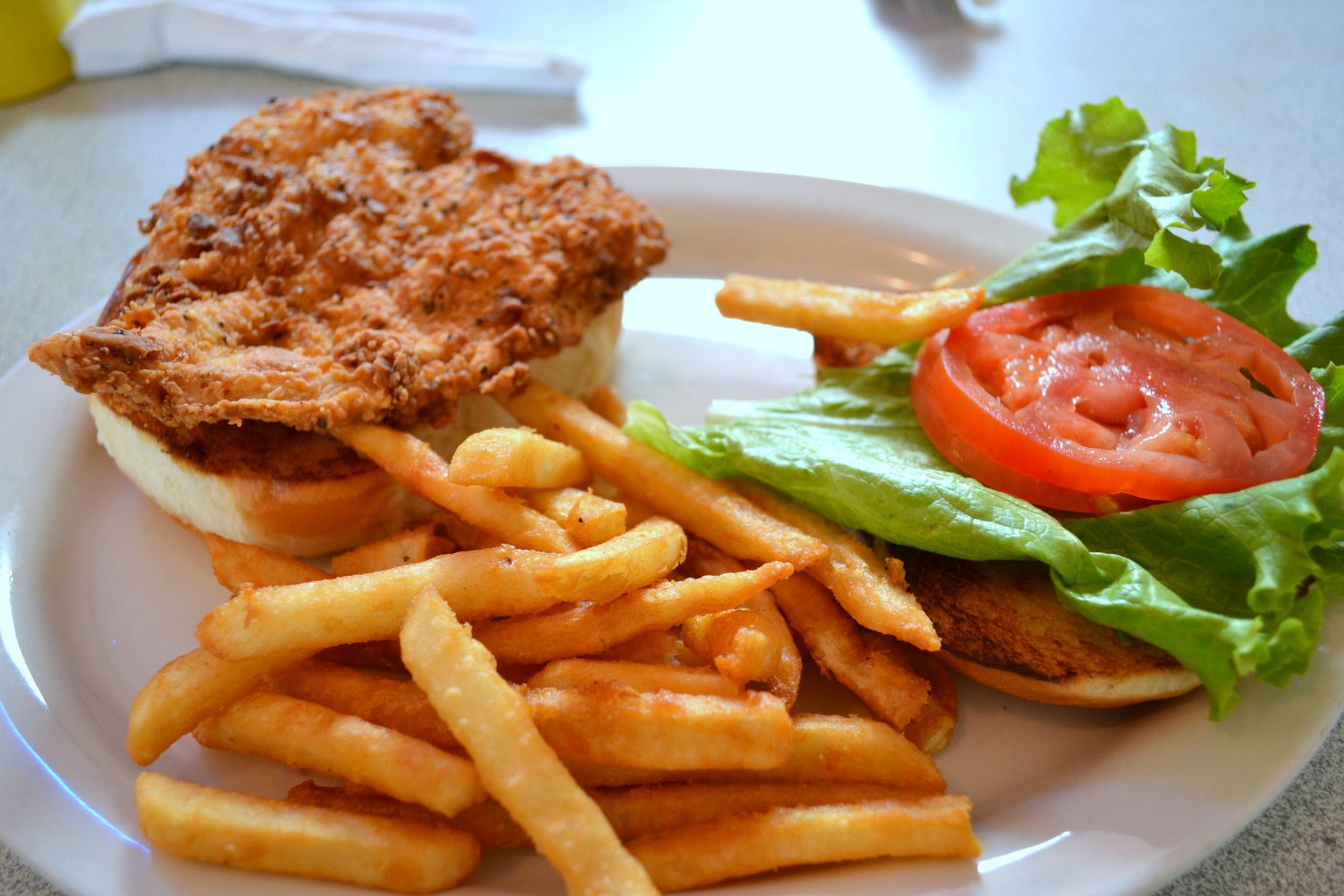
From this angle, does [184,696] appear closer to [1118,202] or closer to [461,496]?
[461,496]

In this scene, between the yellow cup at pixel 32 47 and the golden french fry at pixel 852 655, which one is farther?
the yellow cup at pixel 32 47

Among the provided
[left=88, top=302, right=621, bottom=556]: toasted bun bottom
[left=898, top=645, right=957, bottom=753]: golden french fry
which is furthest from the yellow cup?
[left=898, top=645, right=957, bottom=753]: golden french fry

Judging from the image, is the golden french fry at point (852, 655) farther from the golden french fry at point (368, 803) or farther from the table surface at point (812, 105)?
the table surface at point (812, 105)

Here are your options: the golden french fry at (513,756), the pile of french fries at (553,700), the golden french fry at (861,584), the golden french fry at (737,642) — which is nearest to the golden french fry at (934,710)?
the pile of french fries at (553,700)

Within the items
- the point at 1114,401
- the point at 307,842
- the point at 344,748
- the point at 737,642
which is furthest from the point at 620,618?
the point at 1114,401

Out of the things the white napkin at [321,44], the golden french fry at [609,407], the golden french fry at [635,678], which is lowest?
the golden french fry at [635,678]

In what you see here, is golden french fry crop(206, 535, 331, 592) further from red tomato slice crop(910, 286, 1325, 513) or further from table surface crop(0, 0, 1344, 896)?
table surface crop(0, 0, 1344, 896)

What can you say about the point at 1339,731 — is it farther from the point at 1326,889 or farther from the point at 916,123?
the point at 916,123
